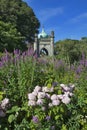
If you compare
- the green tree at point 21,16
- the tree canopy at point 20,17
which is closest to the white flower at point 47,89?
the tree canopy at point 20,17

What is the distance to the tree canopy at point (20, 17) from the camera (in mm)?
50906

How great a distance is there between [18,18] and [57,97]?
48.7 metres

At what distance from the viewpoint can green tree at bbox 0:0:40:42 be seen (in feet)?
168

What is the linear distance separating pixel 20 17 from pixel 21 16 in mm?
332

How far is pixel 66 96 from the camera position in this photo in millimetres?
5055

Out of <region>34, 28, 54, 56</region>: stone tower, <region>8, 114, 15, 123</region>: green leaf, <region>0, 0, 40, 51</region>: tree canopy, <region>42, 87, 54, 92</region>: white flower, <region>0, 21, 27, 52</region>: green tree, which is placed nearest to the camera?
<region>8, 114, 15, 123</region>: green leaf

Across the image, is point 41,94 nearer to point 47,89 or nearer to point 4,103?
point 47,89

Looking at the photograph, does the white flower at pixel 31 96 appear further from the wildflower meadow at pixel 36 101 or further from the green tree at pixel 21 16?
the green tree at pixel 21 16

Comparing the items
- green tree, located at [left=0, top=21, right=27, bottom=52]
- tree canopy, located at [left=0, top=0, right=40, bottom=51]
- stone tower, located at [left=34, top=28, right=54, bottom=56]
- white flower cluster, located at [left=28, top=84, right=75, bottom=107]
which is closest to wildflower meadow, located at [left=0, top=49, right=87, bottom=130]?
white flower cluster, located at [left=28, top=84, right=75, bottom=107]

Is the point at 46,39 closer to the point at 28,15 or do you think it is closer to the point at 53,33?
the point at 53,33

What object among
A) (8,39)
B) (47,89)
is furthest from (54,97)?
(8,39)

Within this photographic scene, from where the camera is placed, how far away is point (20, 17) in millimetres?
53531

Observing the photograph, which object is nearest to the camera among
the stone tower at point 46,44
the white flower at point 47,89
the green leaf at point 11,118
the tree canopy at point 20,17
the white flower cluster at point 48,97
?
the green leaf at point 11,118

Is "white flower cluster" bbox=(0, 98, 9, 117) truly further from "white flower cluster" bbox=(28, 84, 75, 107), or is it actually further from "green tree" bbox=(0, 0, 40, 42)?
"green tree" bbox=(0, 0, 40, 42)
